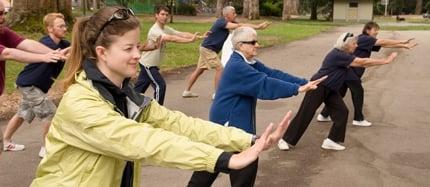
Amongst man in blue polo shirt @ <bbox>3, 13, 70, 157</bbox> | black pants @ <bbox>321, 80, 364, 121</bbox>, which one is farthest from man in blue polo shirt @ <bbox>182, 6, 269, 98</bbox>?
man in blue polo shirt @ <bbox>3, 13, 70, 157</bbox>

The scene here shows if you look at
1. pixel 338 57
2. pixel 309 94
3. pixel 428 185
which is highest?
pixel 338 57

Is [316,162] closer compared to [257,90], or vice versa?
[257,90]

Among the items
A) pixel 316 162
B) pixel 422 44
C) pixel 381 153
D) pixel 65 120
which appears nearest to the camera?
pixel 65 120

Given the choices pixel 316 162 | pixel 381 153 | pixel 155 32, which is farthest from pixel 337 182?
pixel 155 32

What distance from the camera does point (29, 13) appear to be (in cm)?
2044

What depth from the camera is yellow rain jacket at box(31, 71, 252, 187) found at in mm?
2293

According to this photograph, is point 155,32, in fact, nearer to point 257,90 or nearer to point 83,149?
point 257,90

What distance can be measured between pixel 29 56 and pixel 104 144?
7.97 ft

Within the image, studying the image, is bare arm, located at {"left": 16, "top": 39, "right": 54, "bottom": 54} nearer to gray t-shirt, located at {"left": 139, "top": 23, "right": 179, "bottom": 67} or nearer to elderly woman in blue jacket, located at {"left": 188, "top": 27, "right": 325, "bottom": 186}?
elderly woman in blue jacket, located at {"left": 188, "top": 27, "right": 325, "bottom": 186}

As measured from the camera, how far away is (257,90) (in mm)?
4848

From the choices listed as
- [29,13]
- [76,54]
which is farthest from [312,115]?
[29,13]

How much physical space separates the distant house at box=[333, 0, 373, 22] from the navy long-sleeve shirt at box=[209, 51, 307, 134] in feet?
202

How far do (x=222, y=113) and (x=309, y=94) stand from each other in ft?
9.56

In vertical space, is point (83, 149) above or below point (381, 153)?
above
